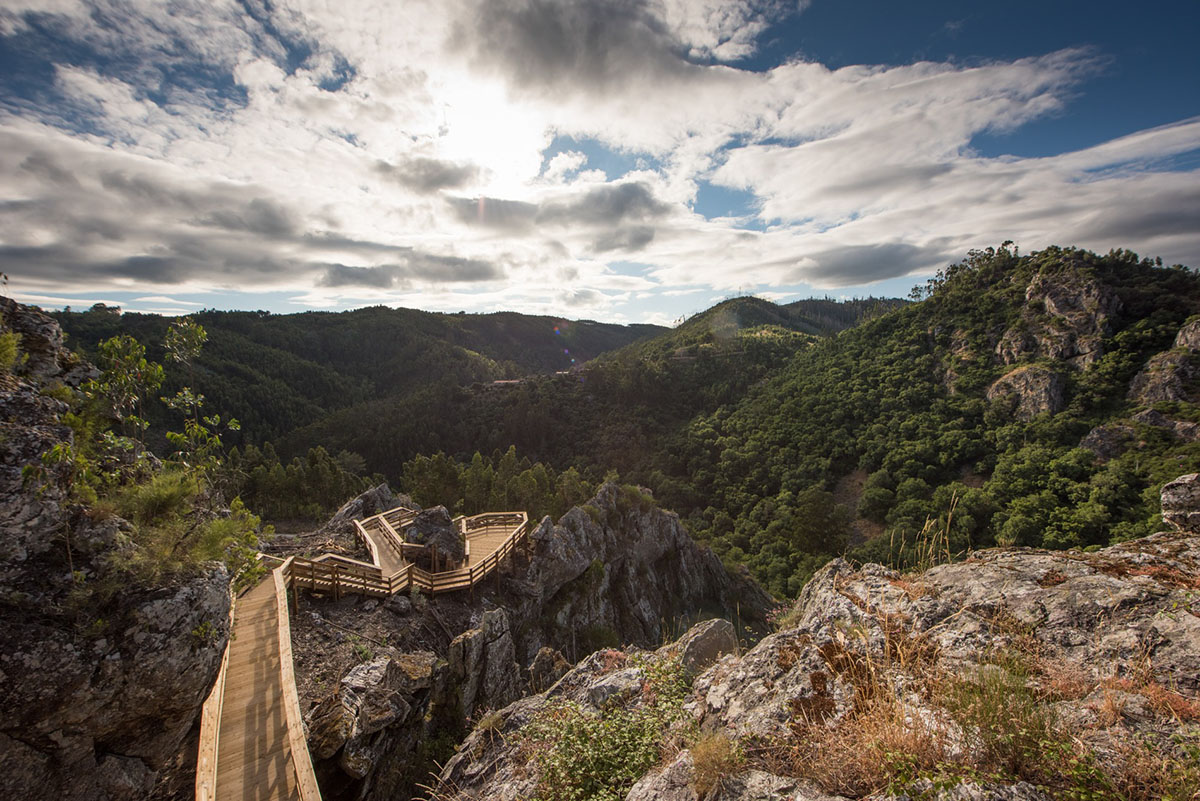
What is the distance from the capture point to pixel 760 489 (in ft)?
190

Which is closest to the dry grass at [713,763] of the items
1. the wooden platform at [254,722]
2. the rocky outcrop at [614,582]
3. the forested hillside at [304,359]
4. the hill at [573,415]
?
the wooden platform at [254,722]

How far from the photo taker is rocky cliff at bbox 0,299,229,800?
4.84 meters

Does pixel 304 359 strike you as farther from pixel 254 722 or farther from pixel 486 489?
pixel 254 722

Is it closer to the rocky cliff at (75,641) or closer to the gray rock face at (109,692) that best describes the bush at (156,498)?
the rocky cliff at (75,641)

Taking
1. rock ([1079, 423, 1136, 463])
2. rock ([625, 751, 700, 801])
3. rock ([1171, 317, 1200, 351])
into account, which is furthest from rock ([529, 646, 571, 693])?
rock ([1171, 317, 1200, 351])

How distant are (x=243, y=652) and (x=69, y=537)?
5613 millimetres

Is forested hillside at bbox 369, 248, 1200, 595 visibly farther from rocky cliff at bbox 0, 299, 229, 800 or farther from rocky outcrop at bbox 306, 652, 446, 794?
rocky cliff at bbox 0, 299, 229, 800

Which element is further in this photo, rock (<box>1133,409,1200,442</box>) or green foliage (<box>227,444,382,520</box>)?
rock (<box>1133,409,1200,442</box>)

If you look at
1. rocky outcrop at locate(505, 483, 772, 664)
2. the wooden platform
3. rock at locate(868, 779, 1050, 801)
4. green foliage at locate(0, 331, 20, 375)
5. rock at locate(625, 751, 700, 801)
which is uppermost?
green foliage at locate(0, 331, 20, 375)

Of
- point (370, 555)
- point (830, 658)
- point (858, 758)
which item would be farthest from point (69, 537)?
point (370, 555)

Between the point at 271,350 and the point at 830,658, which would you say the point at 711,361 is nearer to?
the point at 830,658

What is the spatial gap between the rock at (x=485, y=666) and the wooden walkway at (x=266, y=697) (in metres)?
3.08

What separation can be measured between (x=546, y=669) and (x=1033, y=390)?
2586 inches

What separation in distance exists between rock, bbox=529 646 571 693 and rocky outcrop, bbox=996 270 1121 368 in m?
71.5
